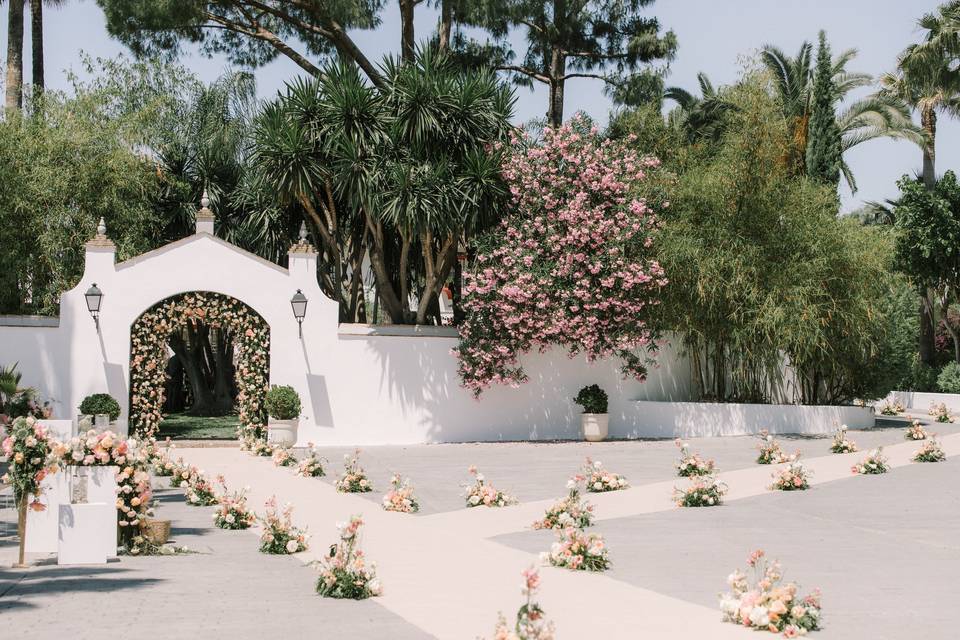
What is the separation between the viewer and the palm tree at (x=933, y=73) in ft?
103

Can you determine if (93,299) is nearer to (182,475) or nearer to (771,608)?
(182,475)

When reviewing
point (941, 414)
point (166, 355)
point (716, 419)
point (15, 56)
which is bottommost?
point (941, 414)

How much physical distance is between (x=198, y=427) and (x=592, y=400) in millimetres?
9560

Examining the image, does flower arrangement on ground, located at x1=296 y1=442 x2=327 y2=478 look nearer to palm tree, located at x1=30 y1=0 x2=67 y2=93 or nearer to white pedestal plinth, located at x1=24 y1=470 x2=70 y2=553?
white pedestal plinth, located at x1=24 y1=470 x2=70 y2=553

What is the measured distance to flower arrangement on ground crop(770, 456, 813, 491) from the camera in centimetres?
1371

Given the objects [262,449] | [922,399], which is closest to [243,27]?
[262,449]

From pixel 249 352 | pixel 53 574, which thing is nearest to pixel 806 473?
pixel 53 574

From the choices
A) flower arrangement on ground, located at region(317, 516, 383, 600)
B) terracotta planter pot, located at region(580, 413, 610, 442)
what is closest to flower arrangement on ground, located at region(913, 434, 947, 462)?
terracotta planter pot, located at region(580, 413, 610, 442)

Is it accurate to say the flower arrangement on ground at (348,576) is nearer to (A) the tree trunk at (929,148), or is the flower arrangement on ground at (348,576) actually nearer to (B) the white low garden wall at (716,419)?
(B) the white low garden wall at (716,419)

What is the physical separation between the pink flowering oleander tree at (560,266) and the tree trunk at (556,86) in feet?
18.8

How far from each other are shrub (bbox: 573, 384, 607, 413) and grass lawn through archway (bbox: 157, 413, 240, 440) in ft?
24.9

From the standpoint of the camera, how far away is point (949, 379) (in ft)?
105

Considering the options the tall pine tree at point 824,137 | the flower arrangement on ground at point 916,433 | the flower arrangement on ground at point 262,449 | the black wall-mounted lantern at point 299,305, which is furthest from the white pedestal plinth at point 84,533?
the tall pine tree at point 824,137

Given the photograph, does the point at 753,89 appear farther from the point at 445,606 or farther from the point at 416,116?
the point at 445,606
